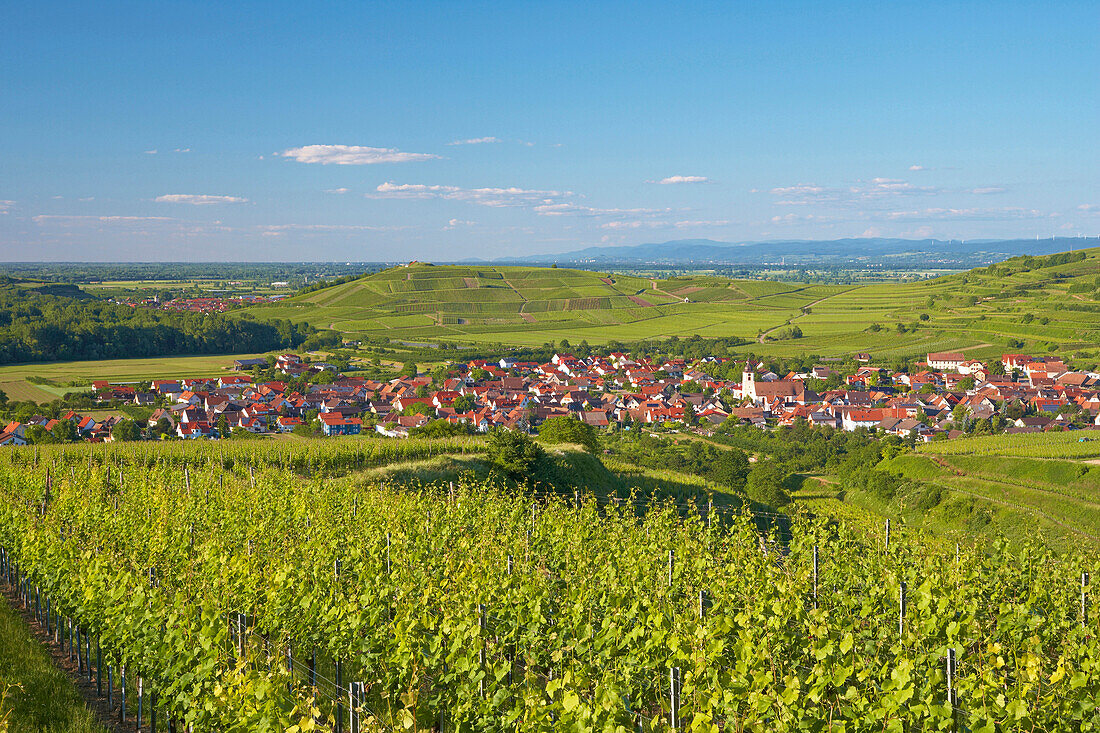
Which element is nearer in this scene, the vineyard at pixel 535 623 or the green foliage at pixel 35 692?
the vineyard at pixel 535 623

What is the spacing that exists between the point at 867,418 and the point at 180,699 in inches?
3046

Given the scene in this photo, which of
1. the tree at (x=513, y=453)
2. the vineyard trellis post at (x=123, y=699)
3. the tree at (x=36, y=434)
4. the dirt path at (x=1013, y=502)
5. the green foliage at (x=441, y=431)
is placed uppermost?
the vineyard trellis post at (x=123, y=699)

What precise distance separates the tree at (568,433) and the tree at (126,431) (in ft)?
101

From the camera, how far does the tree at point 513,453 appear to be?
26.4 meters

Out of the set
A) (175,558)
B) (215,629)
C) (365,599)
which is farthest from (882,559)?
(175,558)

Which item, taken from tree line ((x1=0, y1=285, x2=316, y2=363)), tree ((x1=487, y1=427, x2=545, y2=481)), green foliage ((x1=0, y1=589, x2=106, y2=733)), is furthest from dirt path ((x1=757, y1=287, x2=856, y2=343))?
green foliage ((x1=0, y1=589, x2=106, y2=733))

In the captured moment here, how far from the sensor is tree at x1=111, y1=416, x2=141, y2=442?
2013 inches

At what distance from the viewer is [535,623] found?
30.2ft

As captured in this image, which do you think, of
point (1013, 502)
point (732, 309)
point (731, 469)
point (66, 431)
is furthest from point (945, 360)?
point (66, 431)

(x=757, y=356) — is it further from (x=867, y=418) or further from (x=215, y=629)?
(x=215, y=629)

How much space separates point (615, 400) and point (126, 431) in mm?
48471

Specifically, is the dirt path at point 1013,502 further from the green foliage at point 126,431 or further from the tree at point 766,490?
the green foliage at point 126,431

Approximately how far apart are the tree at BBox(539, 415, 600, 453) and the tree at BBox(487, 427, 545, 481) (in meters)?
6.13

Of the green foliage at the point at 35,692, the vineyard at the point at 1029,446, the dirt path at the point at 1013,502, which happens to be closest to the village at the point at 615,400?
the vineyard at the point at 1029,446
